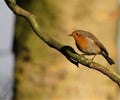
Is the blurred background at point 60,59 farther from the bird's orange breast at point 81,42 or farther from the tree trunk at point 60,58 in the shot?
the bird's orange breast at point 81,42

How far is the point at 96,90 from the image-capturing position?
498cm

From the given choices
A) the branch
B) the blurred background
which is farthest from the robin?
the blurred background

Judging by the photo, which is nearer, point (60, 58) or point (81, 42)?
point (81, 42)

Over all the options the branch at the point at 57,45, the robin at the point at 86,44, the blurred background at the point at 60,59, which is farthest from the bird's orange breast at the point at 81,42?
the blurred background at the point at 60,59

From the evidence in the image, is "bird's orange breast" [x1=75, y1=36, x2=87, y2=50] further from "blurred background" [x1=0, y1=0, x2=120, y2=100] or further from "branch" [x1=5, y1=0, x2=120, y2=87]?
"blurred background" [x1=0, y1=0, x2=120, y2=100]

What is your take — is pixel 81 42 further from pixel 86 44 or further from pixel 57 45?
pixel 57 45

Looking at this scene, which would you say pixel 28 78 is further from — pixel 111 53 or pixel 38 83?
pixel 111 53

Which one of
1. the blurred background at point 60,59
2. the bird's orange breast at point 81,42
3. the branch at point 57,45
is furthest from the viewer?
the blurred background at point 60,59

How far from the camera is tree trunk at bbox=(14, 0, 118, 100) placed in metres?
4.86

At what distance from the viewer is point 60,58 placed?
496 cm

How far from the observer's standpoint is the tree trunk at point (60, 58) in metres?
4.86

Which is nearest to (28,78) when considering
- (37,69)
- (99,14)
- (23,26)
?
(37,69)

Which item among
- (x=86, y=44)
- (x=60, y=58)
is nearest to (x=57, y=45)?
(x=86, y=44)

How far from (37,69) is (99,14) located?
67 centimetres
